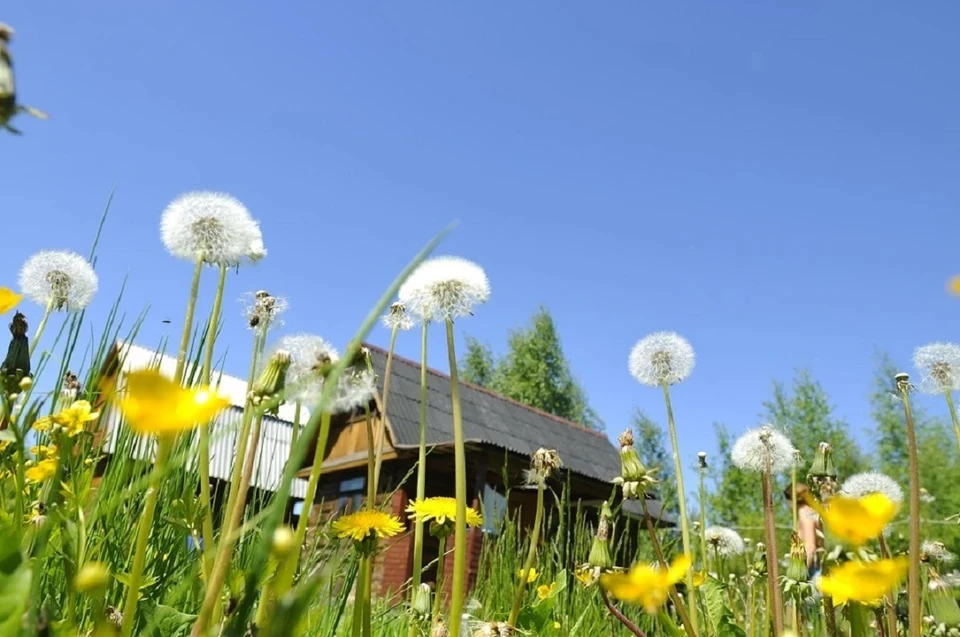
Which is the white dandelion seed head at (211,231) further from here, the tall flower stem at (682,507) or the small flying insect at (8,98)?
the tall flower stem at (682,507)

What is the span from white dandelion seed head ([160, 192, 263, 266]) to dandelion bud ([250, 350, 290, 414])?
51 centimetres

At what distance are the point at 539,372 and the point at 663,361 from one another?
37922mm

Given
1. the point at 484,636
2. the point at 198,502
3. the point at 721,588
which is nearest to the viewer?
the point at 484,636

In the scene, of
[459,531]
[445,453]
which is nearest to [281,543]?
[459,531]

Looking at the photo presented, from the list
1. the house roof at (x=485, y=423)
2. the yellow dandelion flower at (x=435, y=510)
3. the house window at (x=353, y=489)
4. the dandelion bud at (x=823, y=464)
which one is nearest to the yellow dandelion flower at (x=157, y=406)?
the yellow dandelion flower at (x=435, y=510)

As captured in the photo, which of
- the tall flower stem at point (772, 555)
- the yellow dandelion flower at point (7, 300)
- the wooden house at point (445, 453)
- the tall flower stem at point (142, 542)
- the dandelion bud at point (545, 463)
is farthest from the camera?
the wooden house at point (445, 453)

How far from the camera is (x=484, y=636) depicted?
129 centimetres

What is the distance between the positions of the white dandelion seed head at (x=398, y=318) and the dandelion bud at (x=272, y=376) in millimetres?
916

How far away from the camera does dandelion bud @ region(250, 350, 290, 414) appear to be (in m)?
1.00

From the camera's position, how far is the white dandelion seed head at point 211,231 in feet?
4.91

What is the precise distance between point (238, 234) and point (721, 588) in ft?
5.16

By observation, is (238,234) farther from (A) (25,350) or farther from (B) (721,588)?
(B) (721,588)

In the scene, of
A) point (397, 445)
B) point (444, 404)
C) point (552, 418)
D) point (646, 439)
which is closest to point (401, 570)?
point (397, 445)

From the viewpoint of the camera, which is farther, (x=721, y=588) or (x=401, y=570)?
(x=401, y=570)
